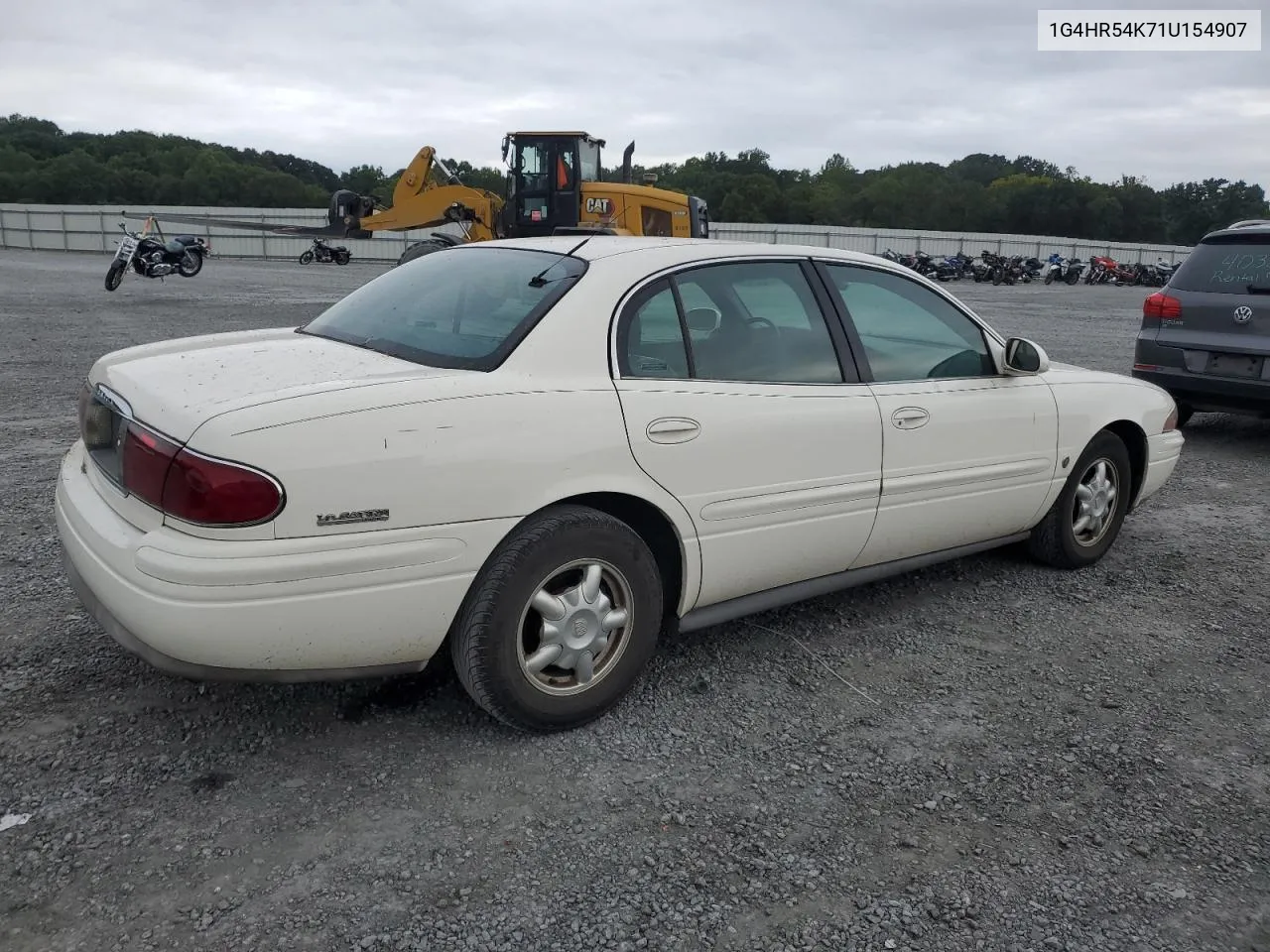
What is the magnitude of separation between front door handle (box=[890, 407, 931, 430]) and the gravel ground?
83 cm

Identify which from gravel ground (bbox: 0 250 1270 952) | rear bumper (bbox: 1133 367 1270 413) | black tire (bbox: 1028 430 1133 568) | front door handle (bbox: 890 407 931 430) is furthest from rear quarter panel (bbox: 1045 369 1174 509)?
rear bumper (bbox: 1133 367 1270 413)

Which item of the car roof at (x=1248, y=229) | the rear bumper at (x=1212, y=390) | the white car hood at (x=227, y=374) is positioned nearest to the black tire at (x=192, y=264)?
the rear bumper at (x=1212, y=390)

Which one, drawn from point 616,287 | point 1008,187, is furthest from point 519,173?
point 1008,187

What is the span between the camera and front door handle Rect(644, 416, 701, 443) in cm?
317

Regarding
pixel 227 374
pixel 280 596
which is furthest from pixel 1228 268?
pixel 280 596

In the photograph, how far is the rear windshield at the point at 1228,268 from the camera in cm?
742

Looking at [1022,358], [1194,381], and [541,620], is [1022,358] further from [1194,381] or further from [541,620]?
[1194,381]

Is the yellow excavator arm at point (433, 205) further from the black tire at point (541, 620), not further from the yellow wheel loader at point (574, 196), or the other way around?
the black tire at point (541, 620)

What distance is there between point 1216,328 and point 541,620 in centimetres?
662

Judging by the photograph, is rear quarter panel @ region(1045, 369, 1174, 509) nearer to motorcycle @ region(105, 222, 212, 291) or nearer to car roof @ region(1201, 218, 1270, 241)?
car roof @ region(1201, 218, 1270, 241)

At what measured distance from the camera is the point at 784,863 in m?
2.56

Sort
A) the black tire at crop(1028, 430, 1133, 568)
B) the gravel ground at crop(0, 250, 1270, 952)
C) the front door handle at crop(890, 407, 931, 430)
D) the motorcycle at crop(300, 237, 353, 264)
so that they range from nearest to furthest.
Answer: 1. the gravel ground at crop(0, 250, 1270, 952)
2. the front door handle at crop(890, 407, 931, 430)
3. the black tire at crop(1028, 430, 1133, 568)
4. the motorcycle at crop(300, 237, 353, 264)

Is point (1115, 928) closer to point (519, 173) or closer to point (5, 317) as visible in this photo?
point (5, 317)

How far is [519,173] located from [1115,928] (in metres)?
17.5
